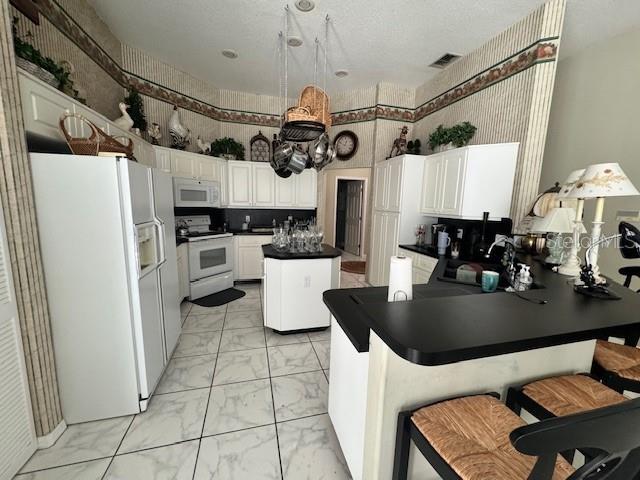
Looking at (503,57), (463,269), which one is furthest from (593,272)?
(503,57)

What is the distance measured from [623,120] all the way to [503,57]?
1.36m

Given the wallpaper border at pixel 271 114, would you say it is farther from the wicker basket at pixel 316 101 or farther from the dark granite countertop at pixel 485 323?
the dark granite countertop at pixel 485 323

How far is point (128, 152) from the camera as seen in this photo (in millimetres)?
1874

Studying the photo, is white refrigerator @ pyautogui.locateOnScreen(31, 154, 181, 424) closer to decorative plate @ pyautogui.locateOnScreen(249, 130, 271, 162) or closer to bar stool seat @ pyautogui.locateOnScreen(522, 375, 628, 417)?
bar stool seat @ pyautogui.locateOnScreen(522, 375, 628, 417)

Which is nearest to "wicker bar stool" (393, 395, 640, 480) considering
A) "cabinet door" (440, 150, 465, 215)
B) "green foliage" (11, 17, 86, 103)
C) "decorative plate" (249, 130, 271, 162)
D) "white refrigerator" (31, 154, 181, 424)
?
"white refrigerator" (31, 154, 181, 424)

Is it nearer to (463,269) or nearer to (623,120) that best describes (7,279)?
(463,269)

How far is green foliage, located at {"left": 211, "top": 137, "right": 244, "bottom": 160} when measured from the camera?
438 cm

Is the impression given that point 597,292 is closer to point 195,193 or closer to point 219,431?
point 219,431

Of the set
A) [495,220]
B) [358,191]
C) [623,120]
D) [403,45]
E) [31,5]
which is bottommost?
[495,220]

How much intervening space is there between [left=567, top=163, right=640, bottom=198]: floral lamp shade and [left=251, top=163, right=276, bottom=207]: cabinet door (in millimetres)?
4048

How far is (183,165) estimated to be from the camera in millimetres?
3789

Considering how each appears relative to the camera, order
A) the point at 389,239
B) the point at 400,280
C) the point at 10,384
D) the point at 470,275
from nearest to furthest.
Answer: the point at 400,280 → the point at 10,384 → the point at 470,275 → the point at 389,239

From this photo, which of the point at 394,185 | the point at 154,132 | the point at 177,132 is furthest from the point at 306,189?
the point at 154,132

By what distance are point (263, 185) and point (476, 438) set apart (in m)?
4.42
